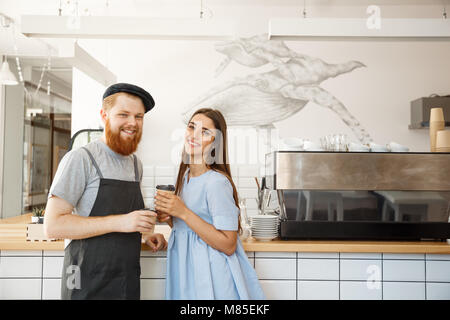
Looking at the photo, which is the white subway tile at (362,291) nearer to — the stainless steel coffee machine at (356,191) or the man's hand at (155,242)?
the stainless steel coffee machine at (356,191)

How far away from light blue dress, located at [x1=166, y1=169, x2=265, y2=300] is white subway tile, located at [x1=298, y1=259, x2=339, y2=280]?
428mm

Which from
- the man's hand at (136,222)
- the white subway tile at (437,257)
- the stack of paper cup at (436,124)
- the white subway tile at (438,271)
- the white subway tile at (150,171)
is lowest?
the white subway tile at (438,271)

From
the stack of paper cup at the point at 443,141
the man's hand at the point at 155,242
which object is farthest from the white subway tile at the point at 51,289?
the stack of paper cup at the point at 443,141

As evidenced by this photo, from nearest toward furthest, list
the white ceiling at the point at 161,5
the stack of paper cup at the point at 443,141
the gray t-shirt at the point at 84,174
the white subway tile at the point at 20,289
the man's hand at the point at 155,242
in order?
the gray t-shirt at the point at 84,174 → the man's hand at the point at 155,242 → the white subway tile at the point at 20,289 → the stack of paper cup at the point at 443,141 → the white ceiling at the point at 161,5

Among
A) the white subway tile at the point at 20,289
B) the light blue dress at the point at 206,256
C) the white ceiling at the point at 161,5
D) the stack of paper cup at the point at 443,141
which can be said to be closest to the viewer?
the light blue dress at the point at 206,256

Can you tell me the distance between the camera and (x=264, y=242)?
1.84 metres

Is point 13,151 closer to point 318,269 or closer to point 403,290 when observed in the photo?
point 318,269

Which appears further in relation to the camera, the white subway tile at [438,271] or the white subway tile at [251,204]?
the white subway tile at [251,204]

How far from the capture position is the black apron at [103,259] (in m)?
1.39

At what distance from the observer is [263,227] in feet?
6.15

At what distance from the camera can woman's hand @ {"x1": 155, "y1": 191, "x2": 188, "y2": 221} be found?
1.40m

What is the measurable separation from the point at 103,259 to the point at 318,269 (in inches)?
40.9

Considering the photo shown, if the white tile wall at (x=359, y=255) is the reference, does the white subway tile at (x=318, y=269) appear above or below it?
below

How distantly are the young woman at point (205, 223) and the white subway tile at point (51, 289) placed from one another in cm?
65
